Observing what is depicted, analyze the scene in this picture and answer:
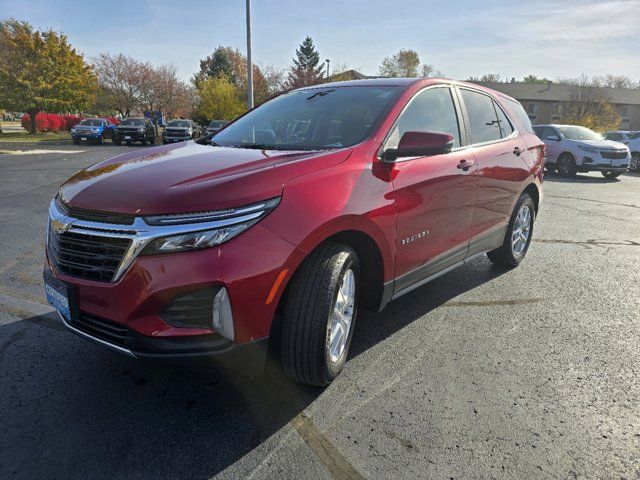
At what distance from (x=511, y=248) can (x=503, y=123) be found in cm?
129

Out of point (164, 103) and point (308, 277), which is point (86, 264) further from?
point (164, 103)

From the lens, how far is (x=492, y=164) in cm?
402

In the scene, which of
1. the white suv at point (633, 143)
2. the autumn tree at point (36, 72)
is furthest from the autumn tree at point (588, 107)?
the autumn tree at point (36, 72)

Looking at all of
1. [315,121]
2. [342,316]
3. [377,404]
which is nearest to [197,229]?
[342,316]

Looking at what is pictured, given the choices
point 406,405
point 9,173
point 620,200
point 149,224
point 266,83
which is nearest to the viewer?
point 149,224

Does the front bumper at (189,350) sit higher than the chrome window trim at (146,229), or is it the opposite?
the chrome window trim at (146,229)

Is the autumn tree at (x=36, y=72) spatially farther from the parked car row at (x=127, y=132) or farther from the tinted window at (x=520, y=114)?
the tinted window at (x=520, y=114)

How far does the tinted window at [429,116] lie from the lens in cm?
309

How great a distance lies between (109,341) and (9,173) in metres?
12.7

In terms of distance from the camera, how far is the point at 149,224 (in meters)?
2.04

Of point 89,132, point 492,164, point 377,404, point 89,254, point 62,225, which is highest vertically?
point 89,132

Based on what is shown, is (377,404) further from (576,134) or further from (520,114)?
(576,134)

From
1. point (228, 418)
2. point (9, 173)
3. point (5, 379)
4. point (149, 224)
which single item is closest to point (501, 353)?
point (228, 418)

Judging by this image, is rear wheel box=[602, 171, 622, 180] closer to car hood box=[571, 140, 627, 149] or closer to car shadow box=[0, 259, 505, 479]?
car hood box=[571, 140, 627, 149]
